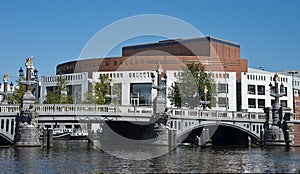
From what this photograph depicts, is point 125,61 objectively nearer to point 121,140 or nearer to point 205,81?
point 205,81

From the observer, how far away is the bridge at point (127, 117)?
46500 millimetres

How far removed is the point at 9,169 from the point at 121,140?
35.8m

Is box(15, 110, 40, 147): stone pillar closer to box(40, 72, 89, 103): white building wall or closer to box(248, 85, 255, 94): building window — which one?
box(40, 72, 89, 103): white building wall

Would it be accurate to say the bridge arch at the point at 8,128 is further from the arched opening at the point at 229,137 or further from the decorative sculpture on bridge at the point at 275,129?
the decorative sculpture on bridge at the point at 275,129

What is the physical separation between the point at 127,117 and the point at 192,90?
20604 millimetres

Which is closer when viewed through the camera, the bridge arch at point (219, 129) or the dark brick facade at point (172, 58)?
the bridge arch at point (219, 129)

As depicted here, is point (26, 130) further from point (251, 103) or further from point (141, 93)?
point (251, 103)

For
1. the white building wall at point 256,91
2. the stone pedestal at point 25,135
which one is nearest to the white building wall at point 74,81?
the white building wall at point 256,91

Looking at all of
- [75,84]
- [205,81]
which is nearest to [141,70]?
[75,84]

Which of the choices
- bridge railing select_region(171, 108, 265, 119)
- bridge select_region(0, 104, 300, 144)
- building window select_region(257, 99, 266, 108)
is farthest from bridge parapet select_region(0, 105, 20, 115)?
building window select_region(257, 99, 266, 108)

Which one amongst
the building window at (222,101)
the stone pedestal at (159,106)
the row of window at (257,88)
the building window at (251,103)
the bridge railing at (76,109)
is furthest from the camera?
the row of window at (257,88)

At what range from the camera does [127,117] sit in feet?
162

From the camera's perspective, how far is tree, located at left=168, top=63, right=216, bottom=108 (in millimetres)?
67312

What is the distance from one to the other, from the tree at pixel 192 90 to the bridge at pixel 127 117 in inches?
385
